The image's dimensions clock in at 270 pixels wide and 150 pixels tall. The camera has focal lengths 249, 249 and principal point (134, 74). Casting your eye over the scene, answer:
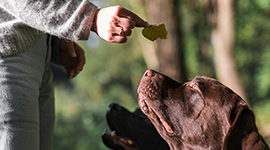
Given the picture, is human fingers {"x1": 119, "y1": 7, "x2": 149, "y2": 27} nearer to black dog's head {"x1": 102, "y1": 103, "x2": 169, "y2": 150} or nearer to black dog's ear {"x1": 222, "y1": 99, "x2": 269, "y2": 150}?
black dog's ear {"x1": 222, "y1": 99, "x2": 269, "y2": 150}

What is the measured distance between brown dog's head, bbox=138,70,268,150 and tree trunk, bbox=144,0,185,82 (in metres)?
2.43

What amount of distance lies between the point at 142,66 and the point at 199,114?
12.4 metres

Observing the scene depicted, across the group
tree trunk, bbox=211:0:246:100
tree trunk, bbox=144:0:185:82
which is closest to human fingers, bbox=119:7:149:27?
tree trunk, bbox=144:0:185:82

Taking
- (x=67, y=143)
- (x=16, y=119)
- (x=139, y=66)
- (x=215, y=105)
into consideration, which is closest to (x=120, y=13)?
(x=16, y=119)

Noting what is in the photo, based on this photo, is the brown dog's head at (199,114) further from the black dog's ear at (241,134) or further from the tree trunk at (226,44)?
the tree trunk at (226,44)

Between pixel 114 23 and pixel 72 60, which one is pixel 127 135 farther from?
pixel 114 23

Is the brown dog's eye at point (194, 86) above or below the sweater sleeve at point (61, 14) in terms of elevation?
below

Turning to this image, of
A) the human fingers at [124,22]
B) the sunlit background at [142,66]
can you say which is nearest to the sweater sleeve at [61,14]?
the human fingers at [124,22]

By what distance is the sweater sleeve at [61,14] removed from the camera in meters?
1.14

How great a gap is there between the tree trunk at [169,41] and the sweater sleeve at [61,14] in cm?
294

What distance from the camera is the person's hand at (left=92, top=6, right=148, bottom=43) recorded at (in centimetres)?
111

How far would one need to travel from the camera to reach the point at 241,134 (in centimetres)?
148

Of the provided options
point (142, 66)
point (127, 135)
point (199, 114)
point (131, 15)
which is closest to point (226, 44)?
point (127, 135)

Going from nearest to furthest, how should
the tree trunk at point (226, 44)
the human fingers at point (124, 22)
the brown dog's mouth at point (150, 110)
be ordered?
the human fingers at point (124, 22) → the brown dog's mouth at point (150, 110) → the tree trunk at point (226, 44)
